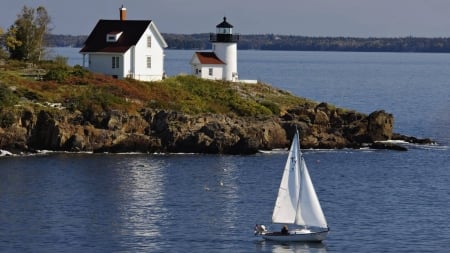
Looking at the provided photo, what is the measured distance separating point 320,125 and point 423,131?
760 inches

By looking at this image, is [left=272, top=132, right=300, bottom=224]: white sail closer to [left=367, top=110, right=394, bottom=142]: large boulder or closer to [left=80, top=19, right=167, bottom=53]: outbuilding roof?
[left=367, top=110, right=394, bottom=142]: large boulder

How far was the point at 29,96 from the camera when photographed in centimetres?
8038

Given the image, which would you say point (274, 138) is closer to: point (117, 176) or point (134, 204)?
point (117, 176)

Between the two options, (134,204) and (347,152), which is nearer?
(134,204)

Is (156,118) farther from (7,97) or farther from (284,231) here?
(284,231)

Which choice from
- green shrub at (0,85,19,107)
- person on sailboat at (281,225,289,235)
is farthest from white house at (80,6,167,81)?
person on sailboat at (281,225,289,235)

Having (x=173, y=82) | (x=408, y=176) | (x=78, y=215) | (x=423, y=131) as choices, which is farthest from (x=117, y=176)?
(x=423, y=131)

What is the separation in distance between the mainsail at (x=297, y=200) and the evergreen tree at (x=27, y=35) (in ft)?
158

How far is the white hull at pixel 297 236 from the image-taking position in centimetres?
5125

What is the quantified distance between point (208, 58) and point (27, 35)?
15.5 meters

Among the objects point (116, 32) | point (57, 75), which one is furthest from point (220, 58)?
point (57, 75)

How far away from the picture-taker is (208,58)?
96.5 metres

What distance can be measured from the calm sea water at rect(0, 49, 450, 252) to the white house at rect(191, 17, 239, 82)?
18284 mm

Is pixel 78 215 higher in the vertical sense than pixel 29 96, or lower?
lower
